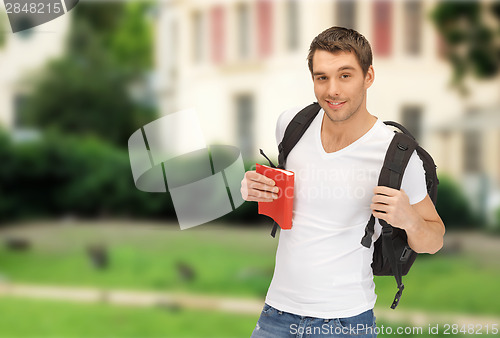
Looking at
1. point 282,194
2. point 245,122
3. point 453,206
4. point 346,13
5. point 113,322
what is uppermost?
point 346,13

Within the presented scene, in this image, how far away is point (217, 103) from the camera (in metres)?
11.4

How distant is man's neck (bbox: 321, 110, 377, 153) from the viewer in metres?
1.75

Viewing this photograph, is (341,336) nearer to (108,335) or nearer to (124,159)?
(108,335)

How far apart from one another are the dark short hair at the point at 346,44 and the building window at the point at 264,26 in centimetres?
909

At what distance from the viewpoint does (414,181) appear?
5.48ft

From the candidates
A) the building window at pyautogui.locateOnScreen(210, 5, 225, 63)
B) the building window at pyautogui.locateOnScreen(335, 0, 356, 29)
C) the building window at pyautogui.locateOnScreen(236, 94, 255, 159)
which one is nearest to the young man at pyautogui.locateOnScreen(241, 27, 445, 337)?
the building window at pyautogui.locateOnScreen(236, 94, 255, 159)

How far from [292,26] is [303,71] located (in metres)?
0.85

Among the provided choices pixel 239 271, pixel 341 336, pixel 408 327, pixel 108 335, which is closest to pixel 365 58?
pixel 341 336

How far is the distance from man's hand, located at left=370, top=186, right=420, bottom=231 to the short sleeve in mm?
49

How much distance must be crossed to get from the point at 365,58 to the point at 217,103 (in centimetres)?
976

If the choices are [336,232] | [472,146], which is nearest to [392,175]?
[336,232]

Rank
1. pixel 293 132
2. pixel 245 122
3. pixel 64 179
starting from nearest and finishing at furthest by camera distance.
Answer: pixel 293 132
pixel 245 122
pixel 64 179

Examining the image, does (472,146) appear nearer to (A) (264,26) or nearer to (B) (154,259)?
(A) (264,26)

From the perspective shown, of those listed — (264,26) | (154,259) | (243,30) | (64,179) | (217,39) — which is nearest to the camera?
(154,259)
